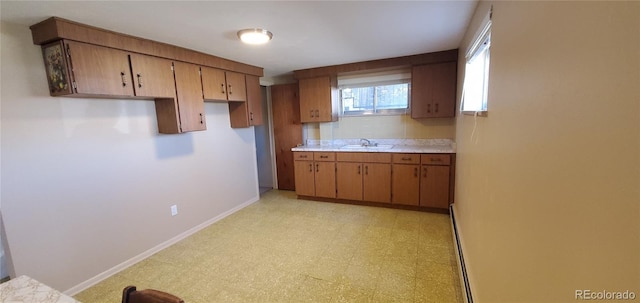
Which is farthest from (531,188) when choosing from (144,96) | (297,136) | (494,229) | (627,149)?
(297,136)

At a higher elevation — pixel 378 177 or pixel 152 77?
pixel 152 77

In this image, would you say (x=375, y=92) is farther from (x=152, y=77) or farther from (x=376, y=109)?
(x=152, y=77)

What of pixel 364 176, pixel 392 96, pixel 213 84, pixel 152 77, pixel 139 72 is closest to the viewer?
pixel 139 72

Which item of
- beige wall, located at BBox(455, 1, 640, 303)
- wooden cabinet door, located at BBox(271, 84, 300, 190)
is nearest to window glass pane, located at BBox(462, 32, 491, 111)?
beige wall, located at BBox(455, 1, 640, 303)

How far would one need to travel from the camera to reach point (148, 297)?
93 centimetres

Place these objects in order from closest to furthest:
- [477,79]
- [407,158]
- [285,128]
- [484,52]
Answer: [484,52]
[477,79]
[407,158]
[285,128]

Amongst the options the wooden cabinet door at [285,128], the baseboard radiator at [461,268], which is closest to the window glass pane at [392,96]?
the wooden cabinet door at [285,128]

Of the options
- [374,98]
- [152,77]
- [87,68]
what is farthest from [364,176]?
[87,68]

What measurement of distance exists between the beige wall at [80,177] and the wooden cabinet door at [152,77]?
247mm

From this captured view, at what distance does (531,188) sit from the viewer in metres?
0.87

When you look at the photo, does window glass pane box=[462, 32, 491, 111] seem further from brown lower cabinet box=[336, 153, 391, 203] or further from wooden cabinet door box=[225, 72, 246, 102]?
wooden cabinet door box=[225, 72, 246, 102]

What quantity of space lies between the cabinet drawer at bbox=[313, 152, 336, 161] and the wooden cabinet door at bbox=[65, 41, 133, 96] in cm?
253

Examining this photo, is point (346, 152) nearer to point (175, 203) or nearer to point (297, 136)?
point (297, 136)

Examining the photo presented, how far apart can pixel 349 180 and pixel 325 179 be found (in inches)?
16.0
